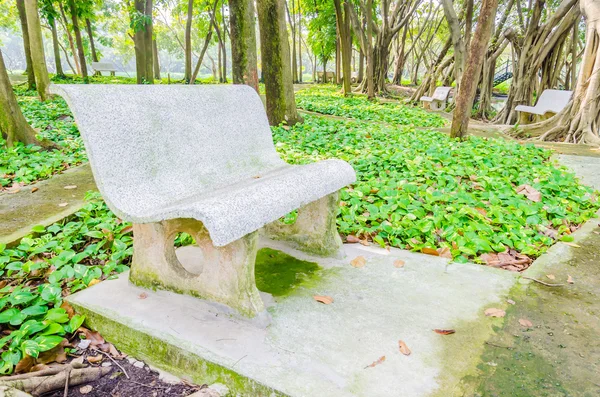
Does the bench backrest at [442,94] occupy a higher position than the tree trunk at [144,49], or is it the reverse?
the tree trunk at [144,49]

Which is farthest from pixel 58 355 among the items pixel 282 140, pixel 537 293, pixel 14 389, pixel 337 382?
pixel 282 140

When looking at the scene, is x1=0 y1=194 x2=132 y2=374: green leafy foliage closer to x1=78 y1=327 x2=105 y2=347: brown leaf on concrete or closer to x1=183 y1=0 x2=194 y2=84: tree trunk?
x1=78 y1=327 x2=105 y2=347: brown leaf on concrete

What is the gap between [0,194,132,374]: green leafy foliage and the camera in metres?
1.78

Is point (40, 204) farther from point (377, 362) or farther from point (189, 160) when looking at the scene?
point (377, 362)

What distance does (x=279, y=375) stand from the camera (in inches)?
56.7

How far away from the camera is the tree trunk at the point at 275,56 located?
19.5 ft

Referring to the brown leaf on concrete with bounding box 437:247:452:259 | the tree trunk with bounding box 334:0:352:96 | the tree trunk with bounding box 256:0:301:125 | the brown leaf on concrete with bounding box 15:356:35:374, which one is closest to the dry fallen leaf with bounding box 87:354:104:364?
the brown leaf on concrete with bounding box 15:356:35:374

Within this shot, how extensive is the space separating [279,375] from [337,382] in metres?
0.21

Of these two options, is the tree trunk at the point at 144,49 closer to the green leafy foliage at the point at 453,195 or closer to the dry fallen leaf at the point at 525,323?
the green leafy foliage at the point at 453,195

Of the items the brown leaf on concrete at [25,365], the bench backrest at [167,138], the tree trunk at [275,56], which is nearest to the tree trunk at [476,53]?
the tree trunk at [275,56]

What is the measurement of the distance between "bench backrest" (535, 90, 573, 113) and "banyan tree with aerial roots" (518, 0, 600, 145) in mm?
1361

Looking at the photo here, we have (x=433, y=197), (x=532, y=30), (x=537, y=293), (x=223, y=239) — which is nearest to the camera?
(x=223, y=239)

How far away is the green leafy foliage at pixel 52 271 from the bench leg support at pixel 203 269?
38 centimetres

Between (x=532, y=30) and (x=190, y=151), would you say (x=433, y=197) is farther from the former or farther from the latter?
(x=532, y=30)
